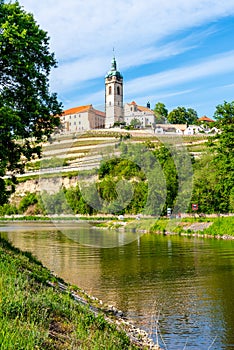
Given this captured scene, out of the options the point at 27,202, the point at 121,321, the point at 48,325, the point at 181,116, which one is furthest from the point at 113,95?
the point at 48,325

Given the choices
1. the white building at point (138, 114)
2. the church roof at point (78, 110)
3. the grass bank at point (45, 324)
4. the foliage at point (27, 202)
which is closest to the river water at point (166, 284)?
the grass bank at point (45, 324)

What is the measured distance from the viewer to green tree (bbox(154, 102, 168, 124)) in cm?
15662

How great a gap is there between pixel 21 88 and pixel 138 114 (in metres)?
144

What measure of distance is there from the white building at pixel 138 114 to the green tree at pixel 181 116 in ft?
22.7

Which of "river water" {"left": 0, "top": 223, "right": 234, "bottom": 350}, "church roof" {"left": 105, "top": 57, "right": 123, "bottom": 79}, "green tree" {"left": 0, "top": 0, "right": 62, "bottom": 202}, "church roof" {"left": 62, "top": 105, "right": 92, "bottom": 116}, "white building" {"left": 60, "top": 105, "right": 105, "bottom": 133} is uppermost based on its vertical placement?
"church roof" {"left": 105, "top": 57, "right": 123, "bottom": 79}

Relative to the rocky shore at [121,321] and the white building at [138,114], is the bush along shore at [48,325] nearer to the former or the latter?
the rocky shore at [121,321]

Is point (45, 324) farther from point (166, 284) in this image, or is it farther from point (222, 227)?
point (222, 227)

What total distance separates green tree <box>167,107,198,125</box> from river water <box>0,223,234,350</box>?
12709cm

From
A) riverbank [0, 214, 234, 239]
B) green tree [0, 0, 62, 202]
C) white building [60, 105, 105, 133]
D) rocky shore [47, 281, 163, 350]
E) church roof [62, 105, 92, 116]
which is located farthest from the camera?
church roof [62, 105, 92, 116]

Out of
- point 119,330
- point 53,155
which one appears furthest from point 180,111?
point 119,330

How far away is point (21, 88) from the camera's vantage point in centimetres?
1961

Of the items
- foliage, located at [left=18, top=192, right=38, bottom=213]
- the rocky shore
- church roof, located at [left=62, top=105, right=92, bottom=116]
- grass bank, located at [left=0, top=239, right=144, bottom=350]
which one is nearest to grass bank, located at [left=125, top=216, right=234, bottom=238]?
the rocky shore

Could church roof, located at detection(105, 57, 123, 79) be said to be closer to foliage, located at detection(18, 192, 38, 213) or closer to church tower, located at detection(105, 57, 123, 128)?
church tower, located at detection(105, 57, 123, 128)

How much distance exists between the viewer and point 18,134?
18.1 metres
